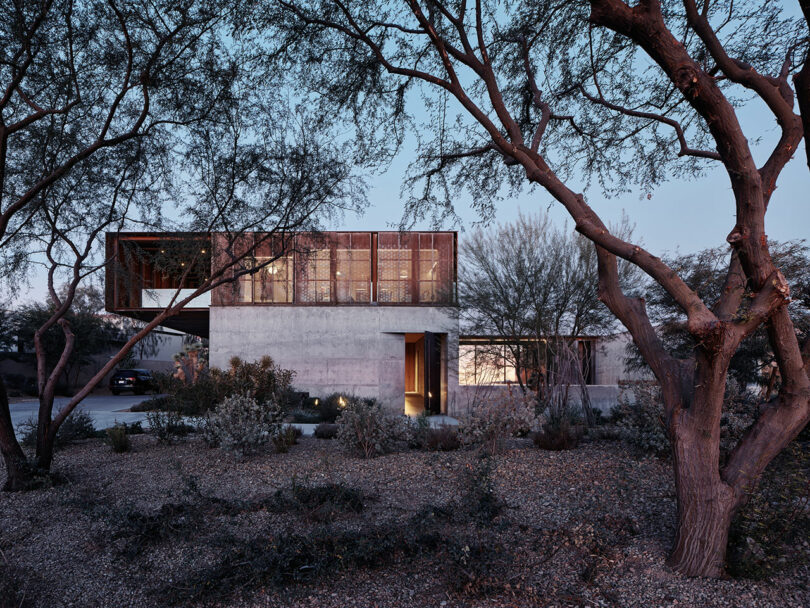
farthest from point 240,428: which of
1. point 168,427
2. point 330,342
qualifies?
point 330,342

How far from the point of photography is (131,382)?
27.4m

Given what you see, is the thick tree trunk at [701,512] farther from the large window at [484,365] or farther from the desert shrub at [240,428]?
the large window at [484,365]

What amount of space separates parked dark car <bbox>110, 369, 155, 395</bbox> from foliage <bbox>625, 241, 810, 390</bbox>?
24137mm

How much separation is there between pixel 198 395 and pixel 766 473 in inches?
377

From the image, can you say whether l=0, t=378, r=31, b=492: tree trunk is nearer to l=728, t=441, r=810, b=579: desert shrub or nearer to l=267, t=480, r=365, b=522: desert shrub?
l=267, t=480, r=365, b=522: desert shrub

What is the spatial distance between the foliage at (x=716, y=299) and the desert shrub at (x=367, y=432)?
5305 millimetres

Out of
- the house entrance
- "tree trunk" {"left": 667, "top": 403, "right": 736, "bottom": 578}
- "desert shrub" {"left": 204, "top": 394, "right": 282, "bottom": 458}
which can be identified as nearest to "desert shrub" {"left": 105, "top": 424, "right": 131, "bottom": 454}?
"desert shrub" {"left": 204, "top": 394, "right": 282, "bottom": 458}

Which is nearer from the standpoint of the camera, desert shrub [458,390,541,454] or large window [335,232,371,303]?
desert shrub [458,390,541,454]

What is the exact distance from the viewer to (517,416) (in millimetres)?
7078

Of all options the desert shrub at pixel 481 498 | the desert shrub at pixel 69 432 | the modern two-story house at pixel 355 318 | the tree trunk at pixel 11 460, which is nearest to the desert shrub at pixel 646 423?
the desert shrub at pixel 481 498

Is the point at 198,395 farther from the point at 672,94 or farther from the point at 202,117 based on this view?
the point at 672,94

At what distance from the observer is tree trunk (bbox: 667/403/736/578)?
131 inches

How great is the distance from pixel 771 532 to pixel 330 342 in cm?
1546

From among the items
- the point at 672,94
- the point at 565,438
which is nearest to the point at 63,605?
the point at 565,438
